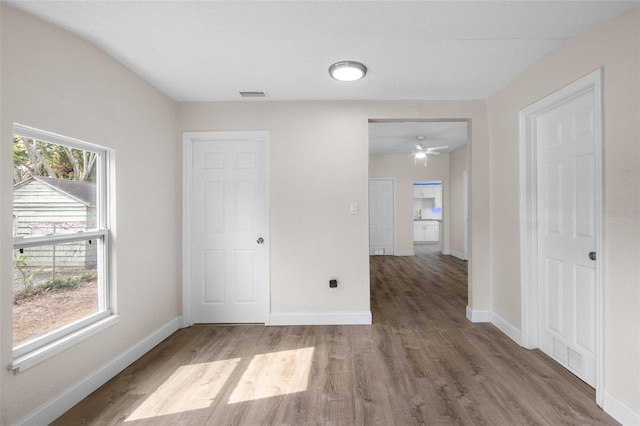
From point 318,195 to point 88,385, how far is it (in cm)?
244

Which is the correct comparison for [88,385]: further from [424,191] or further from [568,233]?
[424,191]

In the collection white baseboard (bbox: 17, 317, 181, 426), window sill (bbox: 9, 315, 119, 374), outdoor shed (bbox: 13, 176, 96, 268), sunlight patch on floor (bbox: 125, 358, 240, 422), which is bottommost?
sunlight patch on floor (bbox: 125, 358, 240, 422)

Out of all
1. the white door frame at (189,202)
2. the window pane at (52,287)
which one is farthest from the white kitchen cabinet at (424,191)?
the window pane at (52,287)

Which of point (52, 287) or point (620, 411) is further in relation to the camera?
point (52, 287)

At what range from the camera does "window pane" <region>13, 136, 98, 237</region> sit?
166 cm

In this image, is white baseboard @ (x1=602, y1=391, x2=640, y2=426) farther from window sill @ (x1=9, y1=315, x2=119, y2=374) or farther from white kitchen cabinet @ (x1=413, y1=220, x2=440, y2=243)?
white kitchen cabinet @ (x1=413, y1=220, x2=440, y2=243)

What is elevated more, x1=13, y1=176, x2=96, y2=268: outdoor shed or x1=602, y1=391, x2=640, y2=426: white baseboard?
x1=13, y1=176, x2=96, y2=268: outdoor shed

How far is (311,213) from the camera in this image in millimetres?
3199

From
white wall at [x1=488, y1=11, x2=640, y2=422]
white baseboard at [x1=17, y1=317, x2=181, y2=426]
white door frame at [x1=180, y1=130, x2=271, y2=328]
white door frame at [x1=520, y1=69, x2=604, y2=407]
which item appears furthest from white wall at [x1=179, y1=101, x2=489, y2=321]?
white wall at [x1=488, y1=11, x2=640, y2=422]

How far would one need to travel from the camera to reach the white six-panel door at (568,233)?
2.03 metres

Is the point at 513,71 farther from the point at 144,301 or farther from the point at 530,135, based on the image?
the point at 144,301

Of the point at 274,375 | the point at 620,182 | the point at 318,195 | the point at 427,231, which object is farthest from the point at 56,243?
the point at 427,231

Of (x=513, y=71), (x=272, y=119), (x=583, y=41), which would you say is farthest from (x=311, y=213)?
(x=583, y=41)

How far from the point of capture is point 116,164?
230cm
